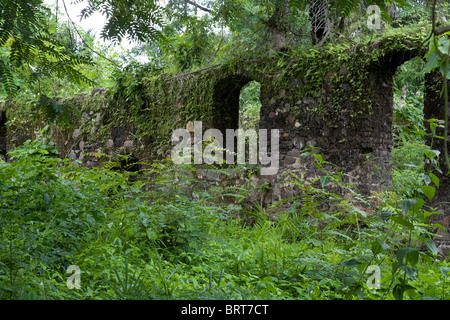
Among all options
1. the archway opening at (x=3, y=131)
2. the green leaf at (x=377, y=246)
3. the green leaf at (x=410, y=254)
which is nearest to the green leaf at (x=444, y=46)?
the green leaf at (x=410, y=254)

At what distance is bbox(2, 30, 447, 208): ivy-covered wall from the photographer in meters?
5.28

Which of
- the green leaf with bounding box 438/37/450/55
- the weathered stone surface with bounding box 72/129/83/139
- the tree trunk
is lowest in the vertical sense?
the green leaf with bounding box 438/37/450/55

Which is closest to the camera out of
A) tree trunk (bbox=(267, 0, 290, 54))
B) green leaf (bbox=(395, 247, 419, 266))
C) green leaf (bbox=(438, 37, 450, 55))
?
green leaf (bbox=(438, 37, 450, 55))

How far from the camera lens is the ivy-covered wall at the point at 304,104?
5277 mm

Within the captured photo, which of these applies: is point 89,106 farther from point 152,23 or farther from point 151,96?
point 152,23

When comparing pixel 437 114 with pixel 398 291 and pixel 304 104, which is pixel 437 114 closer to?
pixel 304 104

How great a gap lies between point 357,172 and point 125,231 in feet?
10.3

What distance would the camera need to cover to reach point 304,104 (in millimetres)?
5875

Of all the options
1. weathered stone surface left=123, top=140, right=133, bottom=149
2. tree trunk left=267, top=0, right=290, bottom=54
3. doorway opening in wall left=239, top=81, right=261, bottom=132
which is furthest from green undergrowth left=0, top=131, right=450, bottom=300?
doorway opening in wall left=239, top=81, right=261, bottom=132

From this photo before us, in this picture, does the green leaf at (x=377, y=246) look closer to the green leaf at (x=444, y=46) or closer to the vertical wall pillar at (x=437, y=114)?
the green leaf at (x=444, y=46)

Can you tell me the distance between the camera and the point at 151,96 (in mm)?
8148

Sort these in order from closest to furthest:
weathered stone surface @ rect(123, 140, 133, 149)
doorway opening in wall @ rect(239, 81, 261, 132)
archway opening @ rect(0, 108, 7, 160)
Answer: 1. weathered stone surface @ rect(123, 140, 133, 149)
2. doorway opening in wall @ rect(239, 81, 261, 132)
3. archway opening @ rect(0, 108, 7, 160)

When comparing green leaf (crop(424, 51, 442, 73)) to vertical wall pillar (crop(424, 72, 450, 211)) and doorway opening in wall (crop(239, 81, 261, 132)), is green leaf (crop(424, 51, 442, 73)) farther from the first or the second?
doorway opening in wall (crop(239, 81, 261, 132))
